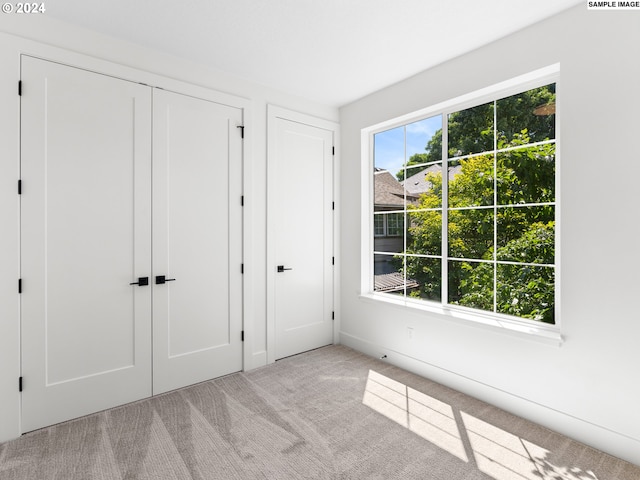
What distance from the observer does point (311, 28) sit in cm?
235

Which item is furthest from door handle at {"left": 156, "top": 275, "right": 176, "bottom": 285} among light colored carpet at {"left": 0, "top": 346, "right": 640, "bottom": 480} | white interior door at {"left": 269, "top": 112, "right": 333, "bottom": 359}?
white interior door at {"left": 269, "top": 112, "right": 333, "bottom": 359}

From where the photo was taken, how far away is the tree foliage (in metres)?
2.47

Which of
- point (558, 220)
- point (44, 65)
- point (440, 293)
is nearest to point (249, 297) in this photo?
point (440, 293)

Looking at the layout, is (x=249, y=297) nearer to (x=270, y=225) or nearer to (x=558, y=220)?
(x=270, y=225)

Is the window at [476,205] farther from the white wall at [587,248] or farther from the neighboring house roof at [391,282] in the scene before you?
the white wall at [587,248]

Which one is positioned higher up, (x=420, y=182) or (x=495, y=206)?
(x=420, y=182)

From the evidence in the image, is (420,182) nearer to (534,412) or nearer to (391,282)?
(391,282)

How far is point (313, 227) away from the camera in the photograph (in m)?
3.74

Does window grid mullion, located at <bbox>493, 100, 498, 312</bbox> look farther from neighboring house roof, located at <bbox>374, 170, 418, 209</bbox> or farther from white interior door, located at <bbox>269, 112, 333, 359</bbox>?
white interior door, located at <bbox>269, 112, 333, 359</bbox>

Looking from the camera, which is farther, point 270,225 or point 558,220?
point 270,225

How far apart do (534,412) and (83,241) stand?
11.3ft

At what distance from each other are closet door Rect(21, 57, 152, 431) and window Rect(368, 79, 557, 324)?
2.37m

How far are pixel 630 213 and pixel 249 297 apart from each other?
2917 mm

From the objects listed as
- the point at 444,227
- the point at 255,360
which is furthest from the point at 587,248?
the point at 255,360
